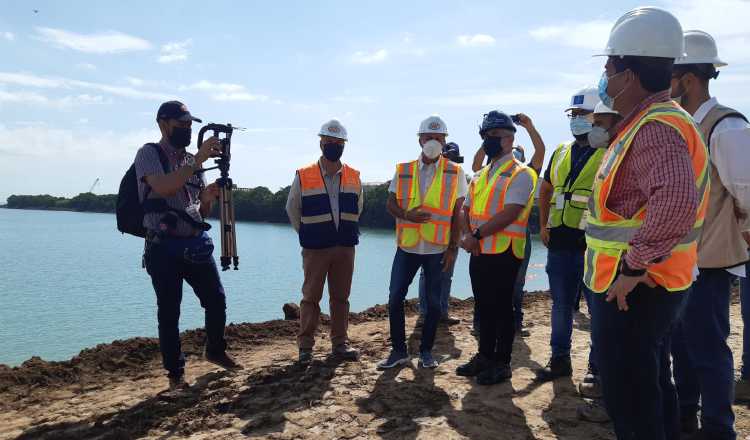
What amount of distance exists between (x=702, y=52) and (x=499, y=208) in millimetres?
1632

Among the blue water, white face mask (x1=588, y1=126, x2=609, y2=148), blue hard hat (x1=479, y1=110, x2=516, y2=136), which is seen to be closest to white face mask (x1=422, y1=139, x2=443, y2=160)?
blue hard hat (x1=479, y1=110, x2=516, y2=136)

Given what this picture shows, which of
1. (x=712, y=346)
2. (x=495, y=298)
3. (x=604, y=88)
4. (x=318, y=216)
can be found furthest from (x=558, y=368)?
(x=604, y=88)

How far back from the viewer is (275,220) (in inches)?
2329

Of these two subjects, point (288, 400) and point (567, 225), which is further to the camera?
point (567, 225)

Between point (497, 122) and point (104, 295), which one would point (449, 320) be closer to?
point (497, 122)

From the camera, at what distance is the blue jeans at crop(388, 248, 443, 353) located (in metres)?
4.43

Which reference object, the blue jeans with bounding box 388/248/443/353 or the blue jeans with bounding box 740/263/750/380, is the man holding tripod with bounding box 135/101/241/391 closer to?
the blue jeans with bounding box 388/248/443/353

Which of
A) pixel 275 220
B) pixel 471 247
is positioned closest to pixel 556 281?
pixel 471 247

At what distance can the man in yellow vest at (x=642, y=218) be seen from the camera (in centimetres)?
180

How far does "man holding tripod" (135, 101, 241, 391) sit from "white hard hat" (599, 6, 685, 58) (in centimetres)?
300

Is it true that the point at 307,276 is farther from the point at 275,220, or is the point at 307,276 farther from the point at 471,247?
the point at 275,220

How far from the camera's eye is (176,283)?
4074 mm

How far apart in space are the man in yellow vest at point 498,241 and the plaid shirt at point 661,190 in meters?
1.97

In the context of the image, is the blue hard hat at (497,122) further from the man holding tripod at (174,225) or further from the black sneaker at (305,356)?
the black sneaker at (305,356)
